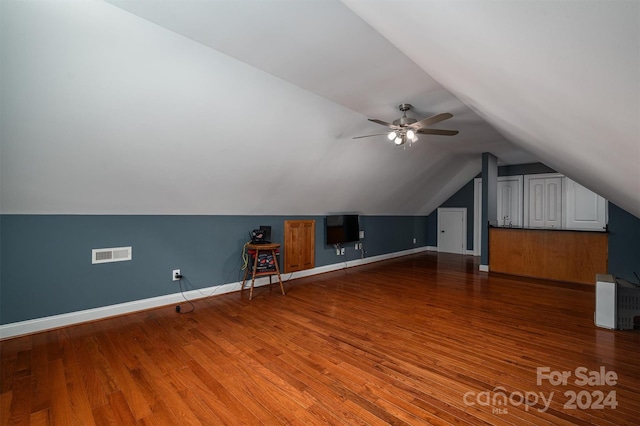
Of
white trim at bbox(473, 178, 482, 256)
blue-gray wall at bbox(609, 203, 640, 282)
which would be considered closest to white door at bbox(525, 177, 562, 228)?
white trim at bbox(473, 178, 482, 256)

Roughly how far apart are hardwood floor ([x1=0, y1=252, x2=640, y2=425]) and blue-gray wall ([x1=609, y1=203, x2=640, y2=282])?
1050 mm

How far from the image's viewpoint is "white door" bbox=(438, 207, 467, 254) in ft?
28.3

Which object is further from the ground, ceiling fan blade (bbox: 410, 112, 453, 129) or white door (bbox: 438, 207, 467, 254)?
ceiling fan blade (bbox: 410, 112, 453, 129)

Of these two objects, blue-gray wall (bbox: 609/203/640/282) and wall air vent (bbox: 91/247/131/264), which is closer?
wall air vent (bbox: 91/247/131/264)

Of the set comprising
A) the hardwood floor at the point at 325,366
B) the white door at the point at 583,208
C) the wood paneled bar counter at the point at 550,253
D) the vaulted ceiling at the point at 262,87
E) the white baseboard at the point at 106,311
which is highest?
the vaulted ceiling at the point at 262,87

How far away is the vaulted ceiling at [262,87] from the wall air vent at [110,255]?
1.68 ft

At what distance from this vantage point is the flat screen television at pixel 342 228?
620cm

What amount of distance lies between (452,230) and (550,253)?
131 inches

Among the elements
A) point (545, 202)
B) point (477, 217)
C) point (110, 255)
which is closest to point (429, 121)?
point (110, 255)

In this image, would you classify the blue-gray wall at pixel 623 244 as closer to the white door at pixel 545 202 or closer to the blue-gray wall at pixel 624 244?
the blue-gray wall at pixel 624 244

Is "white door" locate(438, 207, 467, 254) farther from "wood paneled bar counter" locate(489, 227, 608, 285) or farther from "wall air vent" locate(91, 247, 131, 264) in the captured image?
"wall air vent" locate(91, 247, 131, 264)

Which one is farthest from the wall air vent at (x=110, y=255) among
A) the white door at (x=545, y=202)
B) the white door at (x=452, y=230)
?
the white door at (x=545, y=202)

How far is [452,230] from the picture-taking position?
8.88m

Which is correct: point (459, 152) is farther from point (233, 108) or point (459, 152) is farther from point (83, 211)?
point (83, 211)
